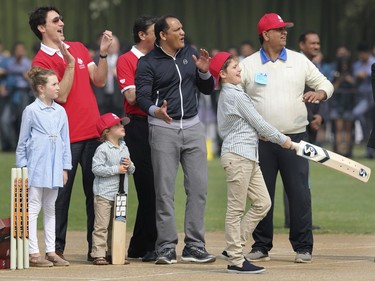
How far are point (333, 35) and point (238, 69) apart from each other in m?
22.5

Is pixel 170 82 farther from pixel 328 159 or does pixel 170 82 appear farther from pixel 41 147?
pixel 328 159

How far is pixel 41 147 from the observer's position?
12172 millimetres

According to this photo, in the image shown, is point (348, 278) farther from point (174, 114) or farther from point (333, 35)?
point (333, 35)

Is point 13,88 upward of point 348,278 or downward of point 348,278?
upward

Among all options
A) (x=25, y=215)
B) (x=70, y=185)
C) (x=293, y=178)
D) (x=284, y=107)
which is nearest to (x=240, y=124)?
(x=284, y=107)

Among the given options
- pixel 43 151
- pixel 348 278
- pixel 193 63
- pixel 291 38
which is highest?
pixel 291 38

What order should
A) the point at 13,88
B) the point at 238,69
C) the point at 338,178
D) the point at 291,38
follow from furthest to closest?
the point at 291,38
the point at 13,88
the point at 338,178
the point at 238,69

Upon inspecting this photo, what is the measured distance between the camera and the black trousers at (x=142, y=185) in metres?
13.0

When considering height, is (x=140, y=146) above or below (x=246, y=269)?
above

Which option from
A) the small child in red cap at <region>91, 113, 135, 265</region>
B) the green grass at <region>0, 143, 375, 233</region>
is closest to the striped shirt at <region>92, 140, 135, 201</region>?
the small child in red cap at <region>91, 113, 135, 265</region>

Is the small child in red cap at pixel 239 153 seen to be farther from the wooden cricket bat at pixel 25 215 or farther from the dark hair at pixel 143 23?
the wooden cricket bat at pixel 25 215

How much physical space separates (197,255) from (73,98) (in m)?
1.83

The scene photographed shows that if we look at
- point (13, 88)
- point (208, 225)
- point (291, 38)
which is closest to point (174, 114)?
point (208, 225)

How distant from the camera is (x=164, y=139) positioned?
493 inches
